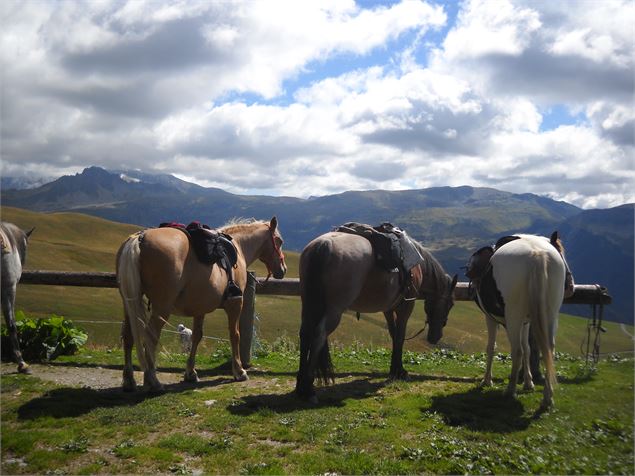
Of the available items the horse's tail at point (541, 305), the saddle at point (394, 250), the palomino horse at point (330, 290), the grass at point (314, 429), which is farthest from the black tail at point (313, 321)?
the horse's tail at point (541, 305)

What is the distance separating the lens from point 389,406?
7312 mm

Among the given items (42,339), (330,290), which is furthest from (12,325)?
(330,290)

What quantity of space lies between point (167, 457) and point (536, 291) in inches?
211

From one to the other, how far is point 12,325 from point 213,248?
13.3 ft

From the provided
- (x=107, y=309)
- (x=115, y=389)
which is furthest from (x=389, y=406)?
(x=107, y=309)

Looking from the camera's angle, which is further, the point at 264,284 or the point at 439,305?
the point at 264,284

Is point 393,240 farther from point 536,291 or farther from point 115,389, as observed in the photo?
point 115,389

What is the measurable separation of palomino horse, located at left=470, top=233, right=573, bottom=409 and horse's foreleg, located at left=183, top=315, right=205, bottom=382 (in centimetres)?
526

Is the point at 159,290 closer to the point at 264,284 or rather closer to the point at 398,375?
the point at 264,284

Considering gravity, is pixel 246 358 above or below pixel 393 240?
below

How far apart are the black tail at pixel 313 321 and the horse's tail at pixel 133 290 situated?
2.45m

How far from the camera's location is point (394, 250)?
870 cm

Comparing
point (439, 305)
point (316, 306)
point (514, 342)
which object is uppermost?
point (316, 306)

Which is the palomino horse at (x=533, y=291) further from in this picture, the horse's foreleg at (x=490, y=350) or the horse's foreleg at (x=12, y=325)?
the horse's foreleg at (x=12, y=325)
